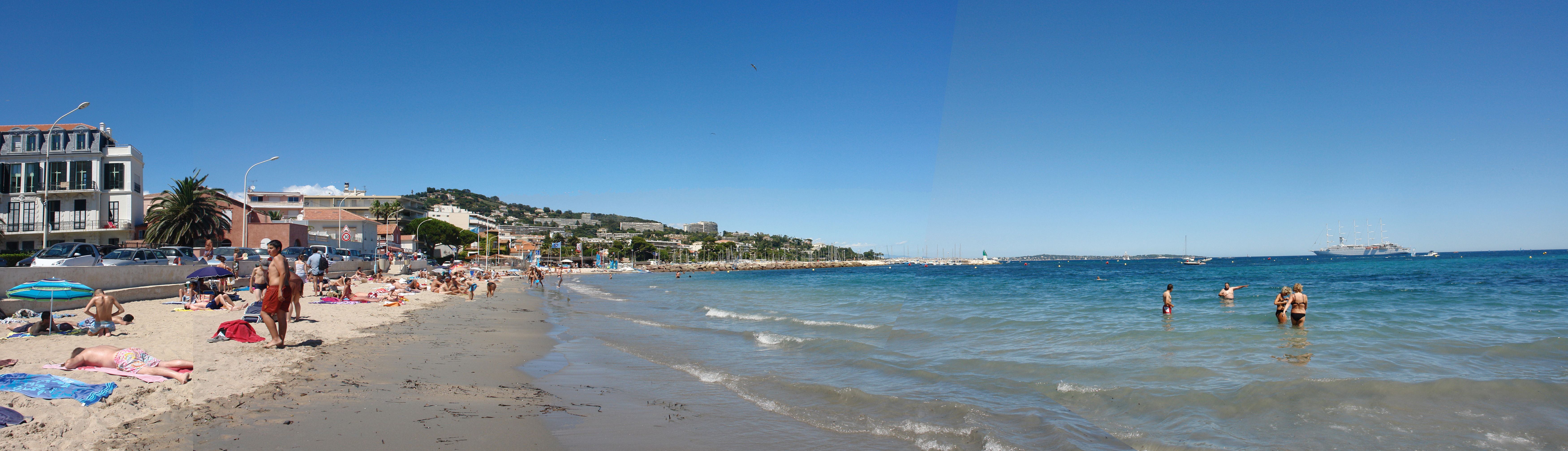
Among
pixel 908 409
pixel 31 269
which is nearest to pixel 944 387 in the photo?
pixel 908 409

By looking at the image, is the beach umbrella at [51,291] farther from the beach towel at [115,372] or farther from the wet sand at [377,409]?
the beach towel at [115,372]

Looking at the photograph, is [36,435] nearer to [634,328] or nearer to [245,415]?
[245,415]

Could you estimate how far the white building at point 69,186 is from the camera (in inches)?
1065

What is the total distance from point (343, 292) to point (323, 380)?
14.2 meters

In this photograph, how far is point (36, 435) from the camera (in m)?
4.22

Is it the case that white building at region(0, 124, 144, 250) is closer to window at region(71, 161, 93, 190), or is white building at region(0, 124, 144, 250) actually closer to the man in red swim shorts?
window at region(71, 161, 93, 190)

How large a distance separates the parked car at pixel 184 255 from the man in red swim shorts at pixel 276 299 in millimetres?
14448

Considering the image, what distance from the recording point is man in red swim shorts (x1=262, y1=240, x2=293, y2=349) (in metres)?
8.21

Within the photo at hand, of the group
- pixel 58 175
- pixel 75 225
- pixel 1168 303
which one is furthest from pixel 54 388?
pixel 75 225

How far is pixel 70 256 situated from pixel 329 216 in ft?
154

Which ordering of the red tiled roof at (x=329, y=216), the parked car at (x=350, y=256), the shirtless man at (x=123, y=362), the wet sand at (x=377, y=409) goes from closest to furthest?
the wet sand at (x=377, y=409) → the shirtless man at (x=123, y=362) → the parked car at (x=350, y=256) → the red tiled roof at (x=329, y=216)

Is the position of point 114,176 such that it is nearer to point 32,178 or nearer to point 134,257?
point 32,178

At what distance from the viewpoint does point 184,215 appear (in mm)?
31375

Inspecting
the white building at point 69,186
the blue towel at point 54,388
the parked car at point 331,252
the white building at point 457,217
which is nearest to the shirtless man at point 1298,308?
the blue towel at point 54,388
